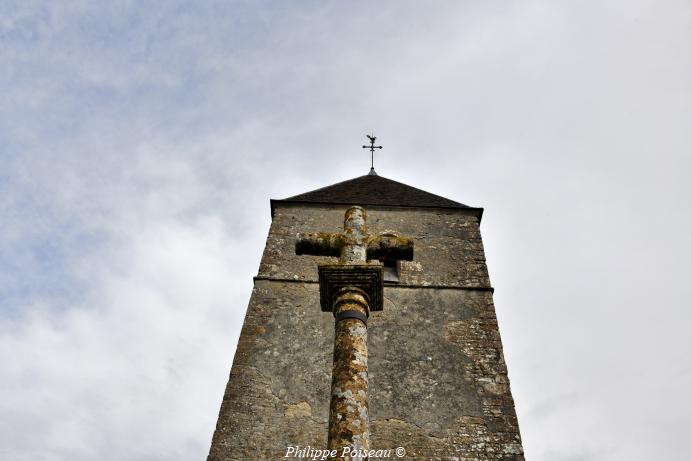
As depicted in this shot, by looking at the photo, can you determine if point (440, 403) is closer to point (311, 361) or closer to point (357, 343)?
point (311, 361)

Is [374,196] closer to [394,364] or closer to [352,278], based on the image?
[394,364]

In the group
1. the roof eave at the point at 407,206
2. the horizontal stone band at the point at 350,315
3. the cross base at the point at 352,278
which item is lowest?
the horizontal stone band at the point at 350,315

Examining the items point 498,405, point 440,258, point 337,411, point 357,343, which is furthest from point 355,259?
point 440,258

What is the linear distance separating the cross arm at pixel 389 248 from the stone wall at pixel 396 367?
3.66 meters

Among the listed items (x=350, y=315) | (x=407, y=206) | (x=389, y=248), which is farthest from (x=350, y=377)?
(x=407, y=206)

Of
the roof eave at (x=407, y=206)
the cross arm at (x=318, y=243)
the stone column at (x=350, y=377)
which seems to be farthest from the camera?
the roof eave at (x=407, y=206)

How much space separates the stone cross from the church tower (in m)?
1.83

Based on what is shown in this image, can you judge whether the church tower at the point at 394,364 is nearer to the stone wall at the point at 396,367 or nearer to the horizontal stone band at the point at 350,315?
the stone wall at the point at 396,367

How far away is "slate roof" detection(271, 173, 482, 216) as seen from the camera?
11.7 metres

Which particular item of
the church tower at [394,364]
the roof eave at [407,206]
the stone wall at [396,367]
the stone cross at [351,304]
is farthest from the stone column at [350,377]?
the roof eave at [407,206]

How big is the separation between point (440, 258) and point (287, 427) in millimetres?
4365

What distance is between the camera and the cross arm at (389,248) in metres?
4.64

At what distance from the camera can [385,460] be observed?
710cm

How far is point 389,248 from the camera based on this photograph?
15.3ft
